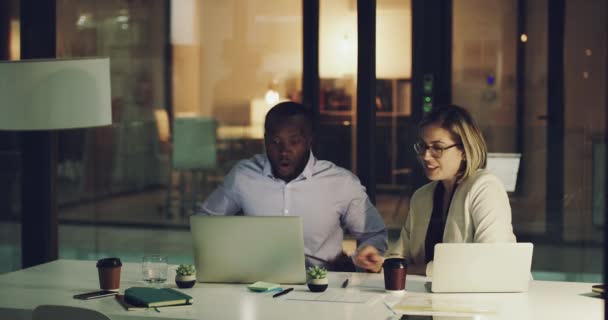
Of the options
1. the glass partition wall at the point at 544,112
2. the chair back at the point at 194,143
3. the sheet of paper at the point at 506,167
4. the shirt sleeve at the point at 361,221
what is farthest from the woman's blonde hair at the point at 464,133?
the chair back at the point at 194,143

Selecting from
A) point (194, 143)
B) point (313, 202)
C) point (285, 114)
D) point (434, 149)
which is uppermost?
point (285, 114)

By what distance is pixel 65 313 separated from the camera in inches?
104

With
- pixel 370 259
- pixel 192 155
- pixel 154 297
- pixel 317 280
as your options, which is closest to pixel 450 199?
pixel 370 259

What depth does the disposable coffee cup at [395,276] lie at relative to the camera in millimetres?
3285

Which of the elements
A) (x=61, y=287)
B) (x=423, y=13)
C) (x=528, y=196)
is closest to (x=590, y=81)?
(x=528, y=196)

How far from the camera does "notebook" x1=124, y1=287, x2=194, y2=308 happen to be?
122 inches

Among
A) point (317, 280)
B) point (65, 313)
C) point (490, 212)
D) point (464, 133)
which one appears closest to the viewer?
point (65, 313)

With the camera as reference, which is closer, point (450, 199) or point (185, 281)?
point (185, 281)

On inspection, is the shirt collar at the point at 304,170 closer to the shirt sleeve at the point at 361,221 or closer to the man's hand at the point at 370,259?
the shirt sleeve at the point at 361,221

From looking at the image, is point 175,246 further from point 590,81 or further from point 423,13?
point 590,81

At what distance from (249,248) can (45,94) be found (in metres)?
0.92

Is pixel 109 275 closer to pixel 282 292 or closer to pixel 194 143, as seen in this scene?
pixel 282 292

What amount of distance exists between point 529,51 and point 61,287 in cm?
379

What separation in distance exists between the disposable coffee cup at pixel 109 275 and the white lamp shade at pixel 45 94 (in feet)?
1.67
